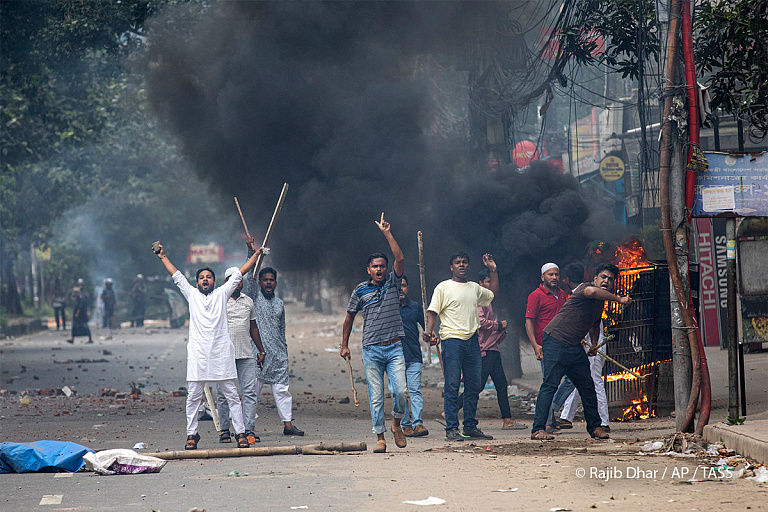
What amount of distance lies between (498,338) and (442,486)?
140 inches

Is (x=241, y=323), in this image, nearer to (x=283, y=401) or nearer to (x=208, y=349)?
(x=208, y=349)

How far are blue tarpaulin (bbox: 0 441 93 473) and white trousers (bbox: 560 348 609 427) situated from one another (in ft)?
15.1

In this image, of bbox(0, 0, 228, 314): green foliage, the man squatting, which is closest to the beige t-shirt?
the man squatting

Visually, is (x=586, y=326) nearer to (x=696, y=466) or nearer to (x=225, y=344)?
(x=696, y=466)

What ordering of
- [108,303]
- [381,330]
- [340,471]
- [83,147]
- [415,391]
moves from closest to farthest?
[340,471] < [381,330] < [415,391] < [83,147] < [108,303]

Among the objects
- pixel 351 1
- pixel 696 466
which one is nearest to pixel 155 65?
pixel 351 1

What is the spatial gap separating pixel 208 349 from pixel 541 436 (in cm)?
301

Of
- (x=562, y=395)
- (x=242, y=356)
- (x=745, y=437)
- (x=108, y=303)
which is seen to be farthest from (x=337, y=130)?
(x=108, y=303)

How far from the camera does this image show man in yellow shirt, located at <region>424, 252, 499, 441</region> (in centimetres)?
789

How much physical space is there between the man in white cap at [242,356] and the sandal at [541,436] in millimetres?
2547

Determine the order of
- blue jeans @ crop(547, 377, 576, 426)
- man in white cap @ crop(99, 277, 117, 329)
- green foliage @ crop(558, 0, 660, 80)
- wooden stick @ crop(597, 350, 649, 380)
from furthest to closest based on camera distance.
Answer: man in white cap @ crop(99, 277, 117, 329) < green foliage @ crop(558, 0, 660, 80) < blue jeans @ crop(547, 377, 576, 426) < wooden stick @ crop(597, 350, 649, 380)

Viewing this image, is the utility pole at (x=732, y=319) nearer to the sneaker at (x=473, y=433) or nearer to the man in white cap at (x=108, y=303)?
the sneaker at (x=473, y=433)

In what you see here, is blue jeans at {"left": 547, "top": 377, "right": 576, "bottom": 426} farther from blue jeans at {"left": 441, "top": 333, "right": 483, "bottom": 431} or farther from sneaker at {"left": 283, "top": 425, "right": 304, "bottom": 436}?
A: sneaker at {"left": 283, "top": 425, "right": 304, "bottom": 436}

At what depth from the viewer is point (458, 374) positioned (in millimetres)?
7996
